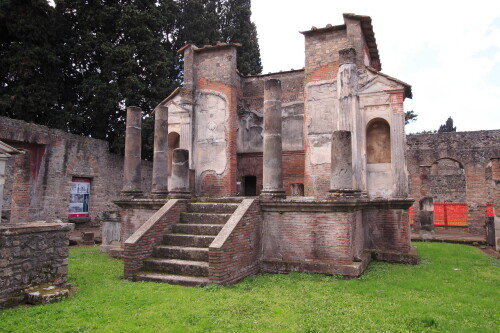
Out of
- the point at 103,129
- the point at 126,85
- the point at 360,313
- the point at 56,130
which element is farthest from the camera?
the point at 103,129

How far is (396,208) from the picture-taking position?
1064cm

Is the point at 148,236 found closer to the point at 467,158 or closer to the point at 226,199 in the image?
the point at 226,199

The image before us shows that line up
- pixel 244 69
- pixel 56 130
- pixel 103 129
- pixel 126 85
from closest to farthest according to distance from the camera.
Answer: pixel 56 130 → pixel 126 85 → pixel 103 129 → pixel 244 69

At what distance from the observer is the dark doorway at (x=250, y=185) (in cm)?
1480

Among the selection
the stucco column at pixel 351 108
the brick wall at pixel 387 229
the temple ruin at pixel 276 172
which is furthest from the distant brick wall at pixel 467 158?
the brick wall at pixel 387 229

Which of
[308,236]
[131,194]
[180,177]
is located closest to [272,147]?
[308,236]

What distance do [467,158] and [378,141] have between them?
1225 cm

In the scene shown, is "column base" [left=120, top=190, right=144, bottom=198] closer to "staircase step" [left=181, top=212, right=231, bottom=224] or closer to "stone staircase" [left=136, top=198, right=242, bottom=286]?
"stone staircase" [left=136, top=198, right=242, bottom=286]

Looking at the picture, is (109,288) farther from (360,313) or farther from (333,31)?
(333,31)

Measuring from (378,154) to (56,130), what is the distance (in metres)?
13.6

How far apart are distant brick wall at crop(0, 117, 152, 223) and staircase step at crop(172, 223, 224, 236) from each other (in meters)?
9.43

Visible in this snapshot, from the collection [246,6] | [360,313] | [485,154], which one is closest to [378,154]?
[360,313]

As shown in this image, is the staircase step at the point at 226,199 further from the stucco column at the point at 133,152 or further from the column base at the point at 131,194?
the stucco column at the point at 133,152

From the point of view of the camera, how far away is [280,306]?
5766mm
